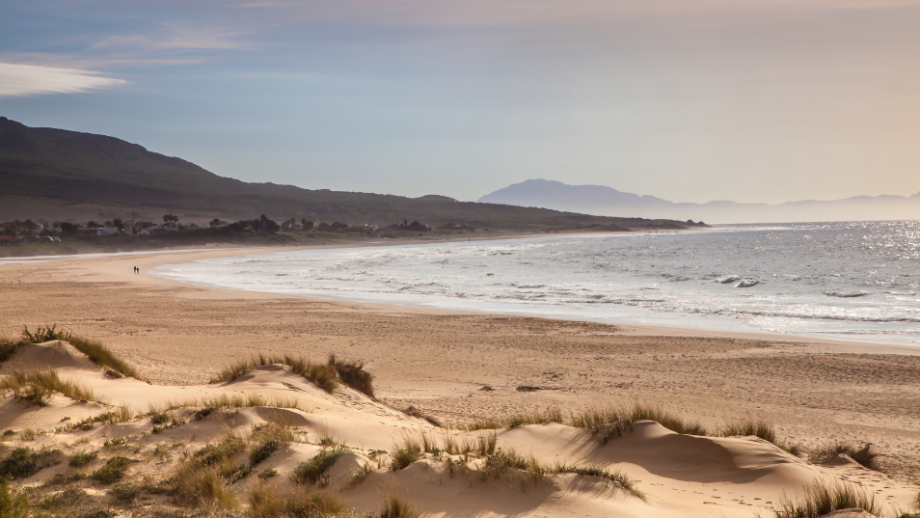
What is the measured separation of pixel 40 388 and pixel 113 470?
3035 mm

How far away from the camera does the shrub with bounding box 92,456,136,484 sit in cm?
540

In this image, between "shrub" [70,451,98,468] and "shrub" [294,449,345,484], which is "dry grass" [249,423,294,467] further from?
"shrub" [70,451,98,468]

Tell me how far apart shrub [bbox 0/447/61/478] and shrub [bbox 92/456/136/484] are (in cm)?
58

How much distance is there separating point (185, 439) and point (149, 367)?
6319mm

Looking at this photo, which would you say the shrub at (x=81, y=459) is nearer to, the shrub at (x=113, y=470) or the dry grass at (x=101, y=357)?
the shrub at (x=113, y=470)

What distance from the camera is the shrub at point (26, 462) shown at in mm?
5547

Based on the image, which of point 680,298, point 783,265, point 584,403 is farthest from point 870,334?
point 783,265

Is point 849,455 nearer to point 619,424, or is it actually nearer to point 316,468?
point 619,424

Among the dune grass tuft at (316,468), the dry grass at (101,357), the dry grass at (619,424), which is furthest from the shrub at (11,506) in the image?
the dry grass at (101,357)

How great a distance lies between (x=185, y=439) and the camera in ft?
21.0

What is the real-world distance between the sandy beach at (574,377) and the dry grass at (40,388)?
37cm

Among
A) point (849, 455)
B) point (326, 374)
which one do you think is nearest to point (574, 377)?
point (326, 374)

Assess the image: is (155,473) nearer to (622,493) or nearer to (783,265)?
(622,493)

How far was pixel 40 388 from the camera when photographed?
762 cm
